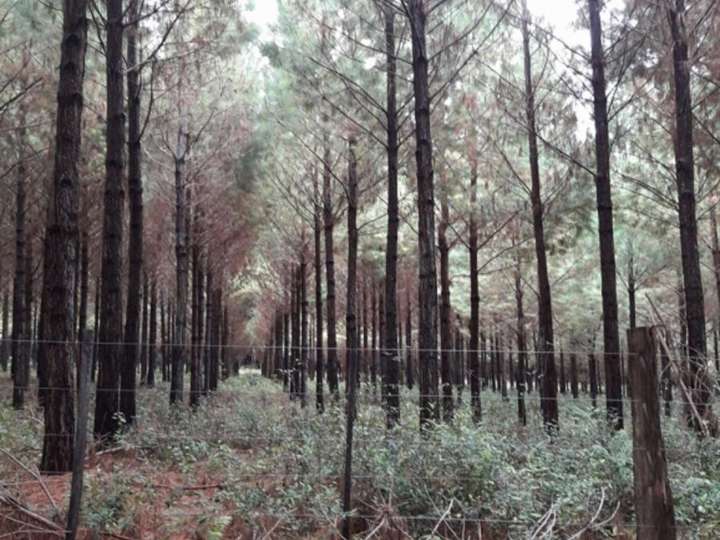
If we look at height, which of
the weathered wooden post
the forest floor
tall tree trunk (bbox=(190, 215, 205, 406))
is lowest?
the forest floor

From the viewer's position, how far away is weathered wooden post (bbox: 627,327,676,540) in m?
3.21

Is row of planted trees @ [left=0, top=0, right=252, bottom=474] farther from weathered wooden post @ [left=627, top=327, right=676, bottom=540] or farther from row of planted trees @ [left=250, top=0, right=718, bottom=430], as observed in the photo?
weathered wooden post @ [left=627, top=327, right=676, bottom=540]

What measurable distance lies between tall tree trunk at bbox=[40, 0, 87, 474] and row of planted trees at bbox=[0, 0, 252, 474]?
1 cm

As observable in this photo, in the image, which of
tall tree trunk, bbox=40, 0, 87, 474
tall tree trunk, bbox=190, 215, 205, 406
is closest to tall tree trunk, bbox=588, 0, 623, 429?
tall tree trunk, bbox=40, 0, 87, 474

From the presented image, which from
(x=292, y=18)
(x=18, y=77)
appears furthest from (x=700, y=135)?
(x=18, y=77)

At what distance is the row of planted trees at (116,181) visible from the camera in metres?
5.75

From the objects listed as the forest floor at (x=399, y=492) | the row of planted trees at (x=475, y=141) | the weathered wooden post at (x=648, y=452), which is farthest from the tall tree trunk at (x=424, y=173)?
the weathered wooden post at (x=648, y=452)

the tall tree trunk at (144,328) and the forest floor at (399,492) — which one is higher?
the tall tree trunk at (144,328)

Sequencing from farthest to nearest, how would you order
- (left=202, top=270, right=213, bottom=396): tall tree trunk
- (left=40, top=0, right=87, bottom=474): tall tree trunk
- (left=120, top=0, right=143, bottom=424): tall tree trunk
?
(left=202, top=270, right=213, bottom=396): tall tree trunk, (left=120, top=0, right=143, bottom=424): tall tree trunk, (left=40, top=0, right=87, bottom=474): tall tree trunk

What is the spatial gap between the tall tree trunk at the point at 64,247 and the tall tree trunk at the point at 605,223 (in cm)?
668

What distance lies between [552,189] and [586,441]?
633 centimetres

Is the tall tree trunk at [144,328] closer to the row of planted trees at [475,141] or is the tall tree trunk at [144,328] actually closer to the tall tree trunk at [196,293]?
the tall tree trunk at [196,293]

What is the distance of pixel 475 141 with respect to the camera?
12.4 m

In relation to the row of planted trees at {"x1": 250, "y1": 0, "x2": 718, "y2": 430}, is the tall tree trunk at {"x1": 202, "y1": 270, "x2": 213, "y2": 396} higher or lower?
lower
